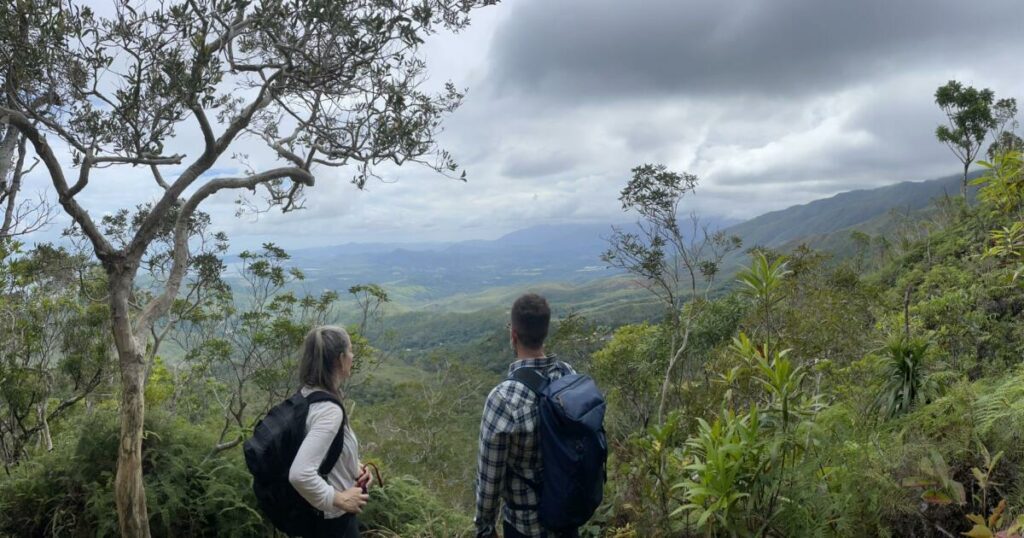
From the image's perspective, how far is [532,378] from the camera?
2.42 meters

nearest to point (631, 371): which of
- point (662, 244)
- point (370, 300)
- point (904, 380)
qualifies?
point (662, 244)

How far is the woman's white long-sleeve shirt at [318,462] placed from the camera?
2297 mm

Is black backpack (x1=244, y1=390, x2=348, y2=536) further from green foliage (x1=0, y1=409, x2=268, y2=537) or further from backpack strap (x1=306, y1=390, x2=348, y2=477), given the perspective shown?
green foliage (x1=0, y1=409, x2=268, y2=537)

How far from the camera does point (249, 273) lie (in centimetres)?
1073

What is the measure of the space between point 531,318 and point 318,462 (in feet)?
3.48

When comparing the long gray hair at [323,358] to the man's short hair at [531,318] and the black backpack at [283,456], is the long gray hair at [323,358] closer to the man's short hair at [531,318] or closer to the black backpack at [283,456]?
the black backpack at [283,456]

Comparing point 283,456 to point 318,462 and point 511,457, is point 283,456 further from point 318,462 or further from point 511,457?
point 511,457

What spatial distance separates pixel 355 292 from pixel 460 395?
10.9 m

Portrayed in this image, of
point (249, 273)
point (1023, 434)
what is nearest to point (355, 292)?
point (249, 273)

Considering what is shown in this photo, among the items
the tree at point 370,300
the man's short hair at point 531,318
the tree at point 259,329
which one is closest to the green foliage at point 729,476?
the man's short hair at point 531,318

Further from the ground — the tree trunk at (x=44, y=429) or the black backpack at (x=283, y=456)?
the black backpack at (x=283, y=456)

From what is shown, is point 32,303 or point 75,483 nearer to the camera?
point 75,483

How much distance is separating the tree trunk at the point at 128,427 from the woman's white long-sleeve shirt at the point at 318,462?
6.12 ft

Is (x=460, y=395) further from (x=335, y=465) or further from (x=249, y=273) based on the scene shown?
(x=335, y=465)
